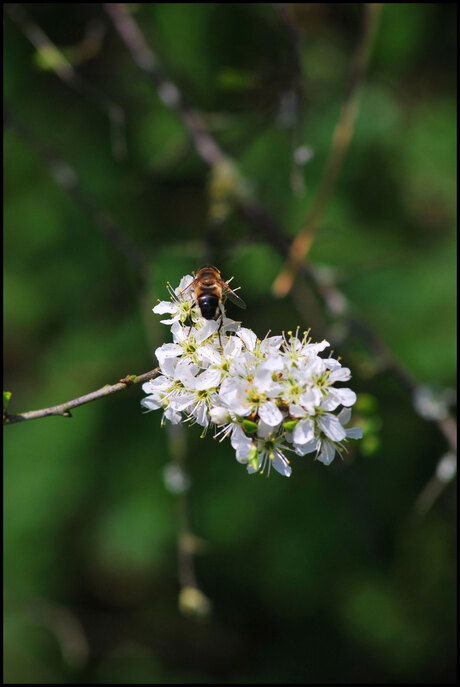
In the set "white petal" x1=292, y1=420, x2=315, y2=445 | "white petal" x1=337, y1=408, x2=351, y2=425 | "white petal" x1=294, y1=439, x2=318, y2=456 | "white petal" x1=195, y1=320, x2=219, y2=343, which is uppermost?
"white petal" x1=195, y1=320, x2=219, y2=343

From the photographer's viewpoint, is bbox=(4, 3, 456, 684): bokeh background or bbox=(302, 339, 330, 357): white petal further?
bbox=(4, 3, 456, 684): bokeh background

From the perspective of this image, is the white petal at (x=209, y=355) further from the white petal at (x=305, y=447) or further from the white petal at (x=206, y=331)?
the white petal at (x=305, y=447)

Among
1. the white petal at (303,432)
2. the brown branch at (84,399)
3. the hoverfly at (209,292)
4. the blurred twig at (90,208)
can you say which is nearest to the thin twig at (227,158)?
the blurred twig at (90,208)

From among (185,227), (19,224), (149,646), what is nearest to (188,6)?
(185,227)

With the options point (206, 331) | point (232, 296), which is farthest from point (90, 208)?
point (206, 331)

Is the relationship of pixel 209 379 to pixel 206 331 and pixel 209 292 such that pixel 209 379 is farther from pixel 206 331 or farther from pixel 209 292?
pixel 209 292

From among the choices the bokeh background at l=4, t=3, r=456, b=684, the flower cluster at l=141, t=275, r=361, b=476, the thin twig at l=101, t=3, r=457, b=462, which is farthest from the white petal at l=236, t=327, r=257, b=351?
the bokeh background at l=4, t=3, r=456, b=684

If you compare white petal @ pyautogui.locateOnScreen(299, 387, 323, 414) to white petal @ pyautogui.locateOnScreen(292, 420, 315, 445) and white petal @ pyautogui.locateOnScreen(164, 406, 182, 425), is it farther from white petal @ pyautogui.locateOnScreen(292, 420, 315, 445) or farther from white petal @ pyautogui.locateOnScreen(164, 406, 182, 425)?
white petal @ pyautogui.locateOnScreen(164, 406, 182, 425)
